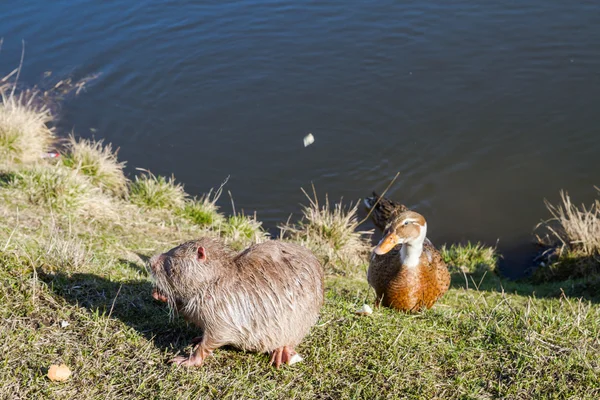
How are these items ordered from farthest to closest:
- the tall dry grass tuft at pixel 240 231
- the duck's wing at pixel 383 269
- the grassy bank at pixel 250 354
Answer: the tall dry grass tuft at pixel 240 231
the duck's wing at pixel 383 269
the grassy bank at pixel 250 354

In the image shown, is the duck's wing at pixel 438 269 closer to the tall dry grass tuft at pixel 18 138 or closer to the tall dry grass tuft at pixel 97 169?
the tall dry grass tuft at pixel 97 169

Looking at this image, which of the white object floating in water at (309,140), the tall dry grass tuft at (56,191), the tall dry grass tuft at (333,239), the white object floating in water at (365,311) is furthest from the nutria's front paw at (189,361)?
the white object floating in water at (309,140)

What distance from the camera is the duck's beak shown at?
16.7 ft

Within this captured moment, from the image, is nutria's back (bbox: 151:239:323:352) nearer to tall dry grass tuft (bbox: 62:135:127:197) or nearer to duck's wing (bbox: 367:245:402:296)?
duck's wing (bbox: 367:245:402:296)

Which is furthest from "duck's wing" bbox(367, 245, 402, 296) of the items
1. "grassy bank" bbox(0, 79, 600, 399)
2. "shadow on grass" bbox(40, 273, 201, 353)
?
"shadow on grass" bbox(40, 273, 201, 353)

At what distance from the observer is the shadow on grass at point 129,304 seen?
4086mm

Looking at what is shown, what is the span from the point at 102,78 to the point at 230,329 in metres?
11.0

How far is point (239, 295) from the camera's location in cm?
370

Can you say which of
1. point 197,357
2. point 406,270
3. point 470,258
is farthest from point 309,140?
point 197,357

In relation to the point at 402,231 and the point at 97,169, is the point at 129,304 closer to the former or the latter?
the point at 402,231

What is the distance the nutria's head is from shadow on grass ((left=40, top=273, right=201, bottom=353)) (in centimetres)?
38

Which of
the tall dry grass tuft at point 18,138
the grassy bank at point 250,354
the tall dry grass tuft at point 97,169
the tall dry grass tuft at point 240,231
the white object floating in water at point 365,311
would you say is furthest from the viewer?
the tall dry grass tuft at point 18,138

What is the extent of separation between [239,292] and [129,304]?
109 cm

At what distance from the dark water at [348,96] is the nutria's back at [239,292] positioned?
6107 mm
